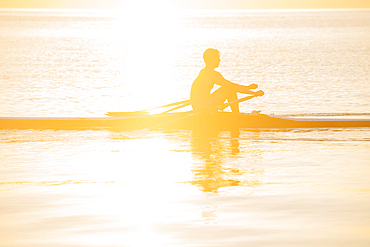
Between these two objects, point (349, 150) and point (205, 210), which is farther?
point (349, 150)

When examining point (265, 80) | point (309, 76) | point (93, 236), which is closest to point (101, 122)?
point (93, 236)

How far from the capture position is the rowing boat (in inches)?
496

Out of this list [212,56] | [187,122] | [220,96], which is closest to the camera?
[212,56]

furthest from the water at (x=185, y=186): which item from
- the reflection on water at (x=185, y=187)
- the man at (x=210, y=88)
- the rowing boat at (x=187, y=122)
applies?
the man at (x=210, y=88)

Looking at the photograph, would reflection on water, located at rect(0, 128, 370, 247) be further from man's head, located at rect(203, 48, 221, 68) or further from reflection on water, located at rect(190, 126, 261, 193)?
man's head, located at rect(203, 48, 221, 68)

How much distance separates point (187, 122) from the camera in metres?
12.8

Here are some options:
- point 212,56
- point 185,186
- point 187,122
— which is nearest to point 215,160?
point 185,186

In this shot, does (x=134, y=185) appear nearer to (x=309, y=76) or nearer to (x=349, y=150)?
(x=349, y=150)

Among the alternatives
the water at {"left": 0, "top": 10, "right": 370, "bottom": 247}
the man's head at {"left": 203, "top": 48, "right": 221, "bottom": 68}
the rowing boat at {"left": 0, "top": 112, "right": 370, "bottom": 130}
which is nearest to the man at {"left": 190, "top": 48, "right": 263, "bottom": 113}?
the man's head at {"left": 203, "top": 48, "right": 221, "bottom": 68}

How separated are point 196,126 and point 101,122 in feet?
6.19

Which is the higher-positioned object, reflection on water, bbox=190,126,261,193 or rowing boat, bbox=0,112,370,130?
rowing boat, bbox=0,112,370,130

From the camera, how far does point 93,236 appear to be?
266 inches

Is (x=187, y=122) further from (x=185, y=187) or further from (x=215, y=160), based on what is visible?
(x=185, y=187)

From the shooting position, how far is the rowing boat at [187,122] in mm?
12602
